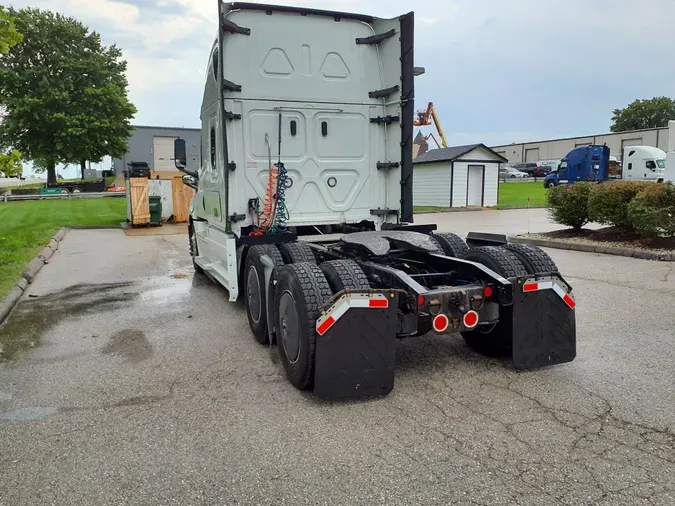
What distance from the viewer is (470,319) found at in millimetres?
4230

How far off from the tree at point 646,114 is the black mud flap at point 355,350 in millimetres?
79496

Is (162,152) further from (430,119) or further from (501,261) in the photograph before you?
(501,261)

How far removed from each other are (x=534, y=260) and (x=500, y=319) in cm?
60

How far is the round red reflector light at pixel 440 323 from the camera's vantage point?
13.4ft

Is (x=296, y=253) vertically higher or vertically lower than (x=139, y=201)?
lower

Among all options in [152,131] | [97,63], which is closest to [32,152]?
[97,63]

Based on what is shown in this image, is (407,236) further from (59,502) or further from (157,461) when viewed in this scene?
(59,502)

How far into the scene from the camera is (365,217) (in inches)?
289

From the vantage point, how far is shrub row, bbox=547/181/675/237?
10727 mm

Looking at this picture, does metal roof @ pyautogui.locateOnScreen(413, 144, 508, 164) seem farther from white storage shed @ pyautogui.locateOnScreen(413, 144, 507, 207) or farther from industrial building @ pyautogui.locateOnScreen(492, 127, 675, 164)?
industrial building @ pyautogui.locateOnScreen(492, 127, 675, 164)

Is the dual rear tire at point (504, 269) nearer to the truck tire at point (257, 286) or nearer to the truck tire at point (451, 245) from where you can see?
the truck tire at point (451, 245)

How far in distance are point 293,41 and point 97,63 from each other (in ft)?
142

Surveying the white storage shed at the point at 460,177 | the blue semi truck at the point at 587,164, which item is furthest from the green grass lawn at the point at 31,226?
the blue semi truck at the point at 587,164

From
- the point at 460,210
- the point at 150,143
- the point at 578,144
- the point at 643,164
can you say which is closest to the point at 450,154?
the point at 460,210
